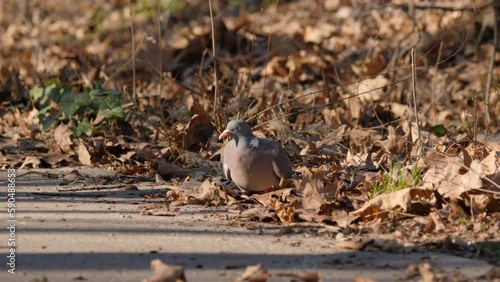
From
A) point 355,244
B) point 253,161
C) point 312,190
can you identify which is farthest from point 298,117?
point 355,244

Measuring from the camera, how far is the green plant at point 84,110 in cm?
637

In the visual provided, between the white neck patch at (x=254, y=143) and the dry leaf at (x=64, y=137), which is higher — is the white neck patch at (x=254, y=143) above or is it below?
above

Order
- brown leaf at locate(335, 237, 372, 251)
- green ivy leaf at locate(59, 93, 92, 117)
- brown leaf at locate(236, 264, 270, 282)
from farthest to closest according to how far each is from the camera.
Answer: green ivy leaf at locate(59, 93, 92, 117) < brown leaf at locate(335, 237, 372, 251) < brown leaf at locate(236, 264, 270, 282)

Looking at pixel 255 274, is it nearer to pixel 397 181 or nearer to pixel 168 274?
pixel 168 274

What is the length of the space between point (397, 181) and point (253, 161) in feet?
2.44

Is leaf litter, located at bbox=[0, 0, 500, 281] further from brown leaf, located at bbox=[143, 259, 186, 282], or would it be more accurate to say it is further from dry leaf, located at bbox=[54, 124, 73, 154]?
brown leaf, located at bbox=[143, 259, 186, 282]

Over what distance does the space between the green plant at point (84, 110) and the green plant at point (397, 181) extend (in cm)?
247

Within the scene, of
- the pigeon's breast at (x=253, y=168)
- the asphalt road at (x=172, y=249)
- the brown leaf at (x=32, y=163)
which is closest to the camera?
the asphalt road at (x=172, y=249)

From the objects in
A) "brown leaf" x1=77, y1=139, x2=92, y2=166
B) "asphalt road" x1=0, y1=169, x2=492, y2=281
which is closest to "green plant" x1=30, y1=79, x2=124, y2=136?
"brown leaf" x1=77, y1=139, x2=92, y2=166

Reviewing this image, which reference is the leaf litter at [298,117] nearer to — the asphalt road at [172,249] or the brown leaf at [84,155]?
the brown leaf at [84,155]

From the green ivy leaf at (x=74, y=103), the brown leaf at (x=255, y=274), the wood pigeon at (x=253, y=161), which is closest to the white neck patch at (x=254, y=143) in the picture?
the wood pigeon at (x=253, y=161)

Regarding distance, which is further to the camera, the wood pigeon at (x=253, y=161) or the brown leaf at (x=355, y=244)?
the wood pigeon at (x=253, y=161)

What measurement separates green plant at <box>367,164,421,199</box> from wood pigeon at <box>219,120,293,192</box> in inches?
20.0

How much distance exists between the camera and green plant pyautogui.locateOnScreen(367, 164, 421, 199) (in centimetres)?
434
